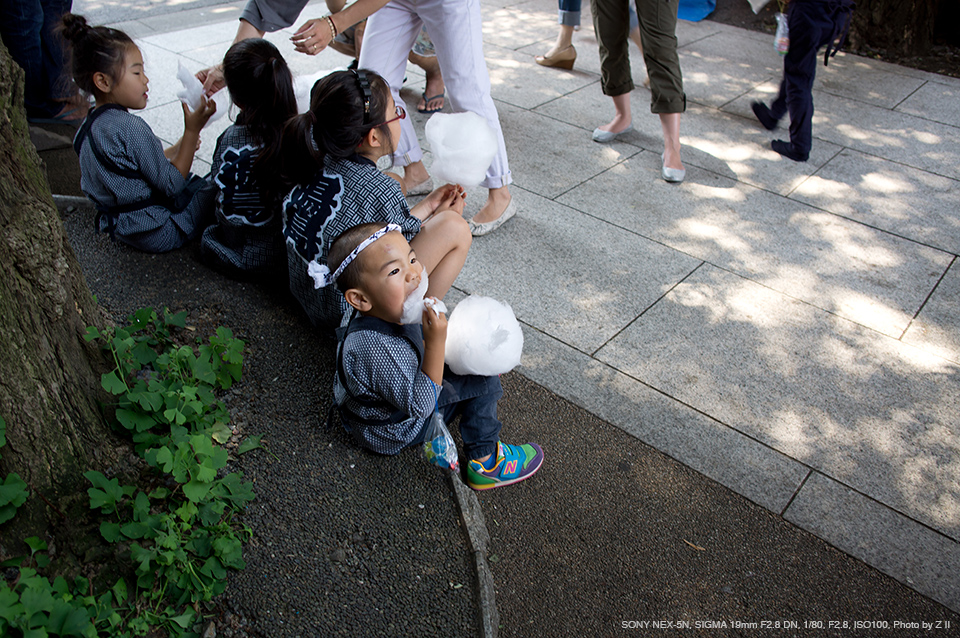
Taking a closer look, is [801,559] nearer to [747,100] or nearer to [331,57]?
[747,100]

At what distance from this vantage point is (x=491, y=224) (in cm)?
443

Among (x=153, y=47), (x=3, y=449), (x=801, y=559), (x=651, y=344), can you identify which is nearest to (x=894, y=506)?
(x=801, y=559)

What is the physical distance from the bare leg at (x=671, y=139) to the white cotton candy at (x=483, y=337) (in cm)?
295

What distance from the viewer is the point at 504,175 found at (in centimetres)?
433

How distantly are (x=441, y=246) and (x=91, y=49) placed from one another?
1.92 m

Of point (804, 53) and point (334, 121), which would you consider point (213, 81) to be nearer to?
point (334, 121)

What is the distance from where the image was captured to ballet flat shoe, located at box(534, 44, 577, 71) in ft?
22.1

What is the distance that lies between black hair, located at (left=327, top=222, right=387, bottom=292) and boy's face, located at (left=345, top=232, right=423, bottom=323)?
1.0 inches

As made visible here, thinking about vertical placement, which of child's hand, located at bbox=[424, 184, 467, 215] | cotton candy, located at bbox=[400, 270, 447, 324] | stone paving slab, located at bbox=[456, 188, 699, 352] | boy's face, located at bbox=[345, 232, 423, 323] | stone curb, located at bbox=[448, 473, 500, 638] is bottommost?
stone paving slab, located at bbox=[456, 188, 699, 352]

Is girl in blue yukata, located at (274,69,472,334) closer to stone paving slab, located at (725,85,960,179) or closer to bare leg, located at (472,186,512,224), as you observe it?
bare leg, located at (472,186,512,224)

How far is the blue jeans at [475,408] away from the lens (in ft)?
8.91

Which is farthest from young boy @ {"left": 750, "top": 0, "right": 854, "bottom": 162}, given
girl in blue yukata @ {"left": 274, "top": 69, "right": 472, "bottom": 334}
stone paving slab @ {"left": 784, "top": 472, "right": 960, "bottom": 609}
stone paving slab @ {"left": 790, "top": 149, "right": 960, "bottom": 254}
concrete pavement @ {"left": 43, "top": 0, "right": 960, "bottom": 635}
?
girl in blue yukata @ {"left": 274, "top": 69, "right": 472, "bottom": 334}

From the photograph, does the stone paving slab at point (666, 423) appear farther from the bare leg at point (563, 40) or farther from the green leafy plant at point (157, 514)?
the bare leg at point (563, 40)

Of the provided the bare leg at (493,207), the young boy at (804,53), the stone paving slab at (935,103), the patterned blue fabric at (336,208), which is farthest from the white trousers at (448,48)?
the stone paving slab at (935,103)
